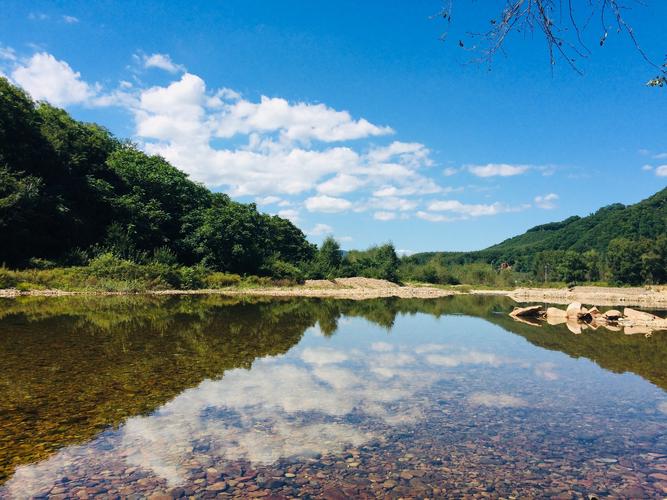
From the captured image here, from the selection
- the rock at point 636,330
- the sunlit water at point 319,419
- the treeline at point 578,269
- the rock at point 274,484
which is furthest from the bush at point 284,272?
the rock at point 274,484

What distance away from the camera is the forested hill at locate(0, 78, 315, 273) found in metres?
32.3

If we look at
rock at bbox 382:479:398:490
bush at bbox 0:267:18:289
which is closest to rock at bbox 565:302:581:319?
rock at bbox 382:479:398:490

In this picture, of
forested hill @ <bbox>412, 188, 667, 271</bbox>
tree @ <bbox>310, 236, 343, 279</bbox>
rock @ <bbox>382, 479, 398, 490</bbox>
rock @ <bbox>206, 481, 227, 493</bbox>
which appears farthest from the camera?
forested hill @ <bbox>412, 188, 667, 271</bbox>

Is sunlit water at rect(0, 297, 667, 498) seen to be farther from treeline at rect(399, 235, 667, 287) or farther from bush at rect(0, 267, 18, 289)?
treeline at rect(399, 235, 667, 287)

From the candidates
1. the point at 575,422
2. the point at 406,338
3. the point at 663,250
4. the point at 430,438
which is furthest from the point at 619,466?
the point at 663,250

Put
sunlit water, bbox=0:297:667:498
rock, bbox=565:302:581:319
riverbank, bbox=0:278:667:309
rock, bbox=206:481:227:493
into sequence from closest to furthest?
rock, bbox=206:481:227:493, sunlit water, bbox=0:297:667:498, rock, bbox=565:302:581:319, riverbank, bbox=0:278:667:309

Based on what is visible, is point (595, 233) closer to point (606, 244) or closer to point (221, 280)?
point (606, 244)

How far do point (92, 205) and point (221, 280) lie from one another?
13752 mm

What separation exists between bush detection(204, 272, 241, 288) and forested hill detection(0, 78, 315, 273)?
3739 millimetres

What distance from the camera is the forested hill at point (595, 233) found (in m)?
104

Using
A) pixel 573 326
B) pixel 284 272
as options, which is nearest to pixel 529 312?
pixel 573 326

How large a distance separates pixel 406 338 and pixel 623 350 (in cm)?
652

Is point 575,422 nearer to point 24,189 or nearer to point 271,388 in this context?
point 271,388

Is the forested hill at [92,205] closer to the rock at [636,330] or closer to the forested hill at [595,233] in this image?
the rock at [636,330]
